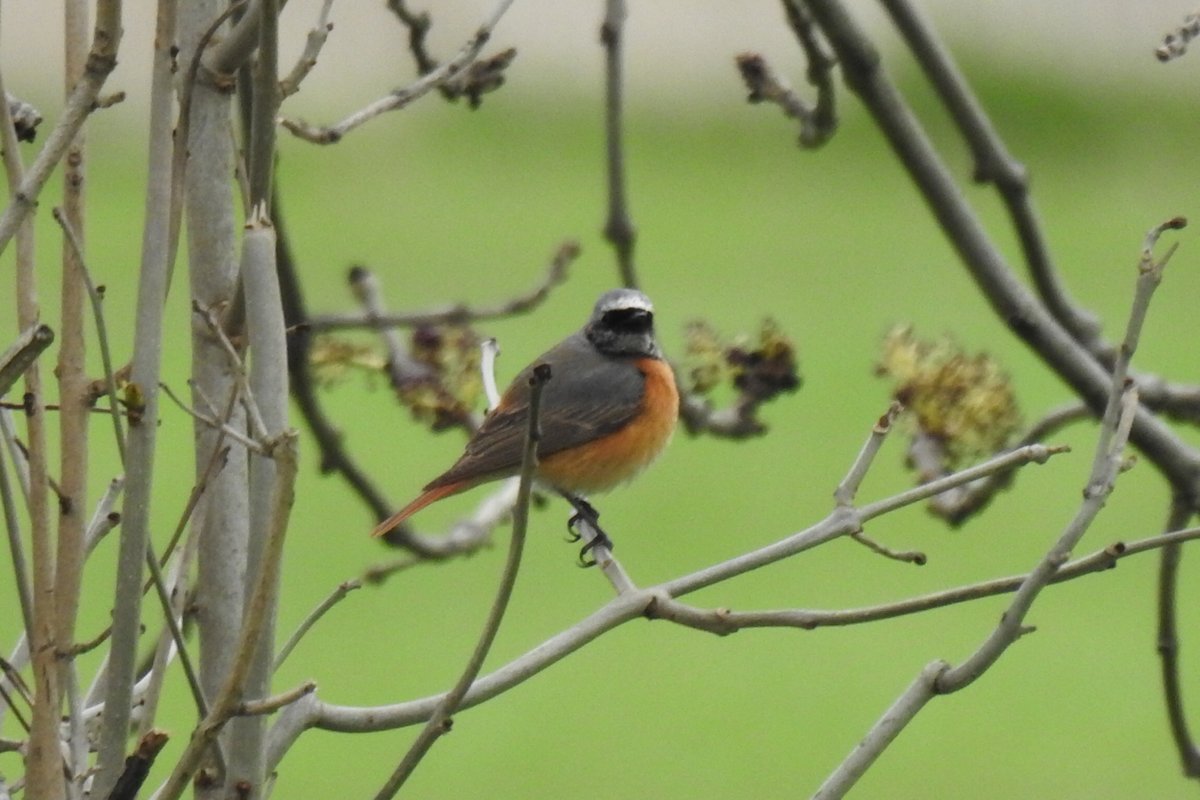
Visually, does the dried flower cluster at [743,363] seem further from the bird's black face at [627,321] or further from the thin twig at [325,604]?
the bird's black face at [627,321]

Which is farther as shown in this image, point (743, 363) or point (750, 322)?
point (750, 322)

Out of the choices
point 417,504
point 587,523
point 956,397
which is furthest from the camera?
point 417,504

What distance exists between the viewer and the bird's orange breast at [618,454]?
13.9ft

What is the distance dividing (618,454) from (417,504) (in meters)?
0.76

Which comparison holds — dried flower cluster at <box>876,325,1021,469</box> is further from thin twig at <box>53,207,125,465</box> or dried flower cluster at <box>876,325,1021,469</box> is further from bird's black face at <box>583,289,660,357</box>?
→ bird's black face at <box>583,289,660,357</box>

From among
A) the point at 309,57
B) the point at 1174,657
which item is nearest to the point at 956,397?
the point at 1174,657

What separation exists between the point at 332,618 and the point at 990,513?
12.2 feet

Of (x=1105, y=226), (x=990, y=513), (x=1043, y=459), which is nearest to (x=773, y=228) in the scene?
(x=1105, y=226)

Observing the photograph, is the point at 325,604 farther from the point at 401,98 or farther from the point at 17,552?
the point at 401,98

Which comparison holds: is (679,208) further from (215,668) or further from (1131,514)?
(215,668)

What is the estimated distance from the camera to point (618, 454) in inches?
168

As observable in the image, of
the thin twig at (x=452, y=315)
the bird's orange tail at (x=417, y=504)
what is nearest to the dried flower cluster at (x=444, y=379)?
the thin twig at (x=452, y=315)

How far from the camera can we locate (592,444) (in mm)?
4250

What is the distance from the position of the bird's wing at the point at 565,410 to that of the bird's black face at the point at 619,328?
39 millimetres
